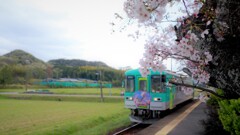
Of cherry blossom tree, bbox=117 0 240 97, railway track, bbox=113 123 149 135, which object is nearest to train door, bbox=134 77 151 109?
railway track, bbox=113 123 149 135

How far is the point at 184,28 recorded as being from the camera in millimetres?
2814

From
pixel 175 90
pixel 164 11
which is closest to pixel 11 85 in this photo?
pixel 175 90

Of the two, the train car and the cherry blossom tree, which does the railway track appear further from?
the cherry blossom tree

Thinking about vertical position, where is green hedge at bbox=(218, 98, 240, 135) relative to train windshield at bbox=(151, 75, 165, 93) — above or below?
below

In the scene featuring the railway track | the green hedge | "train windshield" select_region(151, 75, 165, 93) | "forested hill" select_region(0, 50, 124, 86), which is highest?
"forested hill" select_region(0, 50, 124, 86)

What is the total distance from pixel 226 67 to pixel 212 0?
1.90 ft

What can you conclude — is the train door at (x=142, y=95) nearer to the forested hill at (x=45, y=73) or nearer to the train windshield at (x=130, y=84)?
the train windshield at (x=130, y=84)

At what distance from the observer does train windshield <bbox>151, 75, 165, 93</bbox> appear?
1376 cm

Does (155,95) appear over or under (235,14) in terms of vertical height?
under

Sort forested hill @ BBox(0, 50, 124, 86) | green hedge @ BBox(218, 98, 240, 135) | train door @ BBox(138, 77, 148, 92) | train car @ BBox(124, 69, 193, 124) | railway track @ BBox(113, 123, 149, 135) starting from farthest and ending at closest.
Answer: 1. forested hill @ BBox(0, 50, 124, 86)
2. train door @ BBox(138, 77, 148, 92)
3. train car @ BBox(124, 69, 193, 124)
4. railway track @ BBox(113, 123, 149, 135)
5. green hedge @ BBox(218, 98, 240, 135)

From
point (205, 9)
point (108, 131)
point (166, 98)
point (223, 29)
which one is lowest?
point (108, 131)

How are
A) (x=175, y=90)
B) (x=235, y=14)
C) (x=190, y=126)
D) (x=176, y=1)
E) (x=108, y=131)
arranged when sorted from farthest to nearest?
1. (x=175, y=90)
2. (x=108, y=131)
3. (x=190, y=126)
4. (x=176, y=1)
5. (x=235, y=14)

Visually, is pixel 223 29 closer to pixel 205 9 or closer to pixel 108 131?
pixel 205 9

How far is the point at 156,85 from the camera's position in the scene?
45.6 feet
